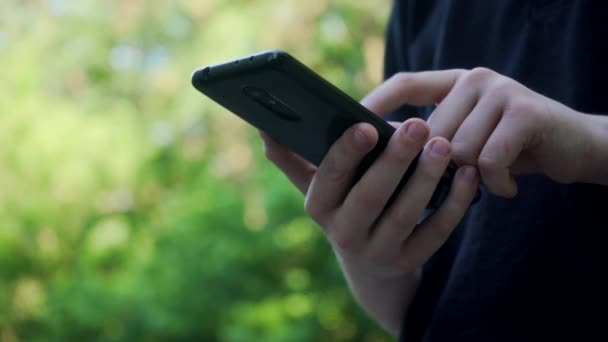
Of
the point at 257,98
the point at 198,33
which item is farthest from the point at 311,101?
the point at 198,33

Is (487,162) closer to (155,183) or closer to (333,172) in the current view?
(333,172)

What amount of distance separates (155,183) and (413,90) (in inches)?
126

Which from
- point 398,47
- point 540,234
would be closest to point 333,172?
point 540,234

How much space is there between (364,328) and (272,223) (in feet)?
1.44

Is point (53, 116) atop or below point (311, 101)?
below

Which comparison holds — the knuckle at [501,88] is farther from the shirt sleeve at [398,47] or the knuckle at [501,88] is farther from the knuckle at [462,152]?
the shirt sleeve at [398,47]

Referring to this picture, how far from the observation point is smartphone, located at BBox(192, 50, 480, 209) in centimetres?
43

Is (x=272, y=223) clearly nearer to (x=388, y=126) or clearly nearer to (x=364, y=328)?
(x=364, y=328)

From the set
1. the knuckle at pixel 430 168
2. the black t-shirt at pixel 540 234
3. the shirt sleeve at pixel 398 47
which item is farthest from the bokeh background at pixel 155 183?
the knuckle at pixel 430 168

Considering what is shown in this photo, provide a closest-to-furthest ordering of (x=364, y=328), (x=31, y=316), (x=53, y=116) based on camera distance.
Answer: (x=364, y=328)
(x=31, y=316)
(x=53, y=116)

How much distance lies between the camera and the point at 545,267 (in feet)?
1.67

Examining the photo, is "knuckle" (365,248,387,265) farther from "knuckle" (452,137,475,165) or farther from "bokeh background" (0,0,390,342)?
"bokeh background" (0,0,390,342)

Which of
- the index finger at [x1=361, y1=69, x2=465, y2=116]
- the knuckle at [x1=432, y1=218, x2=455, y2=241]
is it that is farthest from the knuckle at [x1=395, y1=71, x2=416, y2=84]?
the knuckle at [x1=432, y1=218, x2=455, y2=241]

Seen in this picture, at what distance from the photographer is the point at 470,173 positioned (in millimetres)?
446
